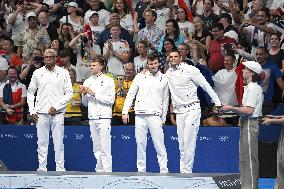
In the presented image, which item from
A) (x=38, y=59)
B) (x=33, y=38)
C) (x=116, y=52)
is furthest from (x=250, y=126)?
(x=33, y=38)

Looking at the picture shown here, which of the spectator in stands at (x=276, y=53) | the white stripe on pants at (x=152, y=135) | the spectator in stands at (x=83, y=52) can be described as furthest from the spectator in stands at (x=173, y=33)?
the white stripe on pants at (x=152, y=135)

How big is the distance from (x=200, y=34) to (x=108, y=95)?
395 cm

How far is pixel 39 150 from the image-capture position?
21.3 m

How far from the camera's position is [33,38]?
82.2 ft

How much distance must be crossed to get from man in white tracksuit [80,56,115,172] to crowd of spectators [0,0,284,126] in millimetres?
1140

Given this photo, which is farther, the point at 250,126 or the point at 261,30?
the point at 261,30

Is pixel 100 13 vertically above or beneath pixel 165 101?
above

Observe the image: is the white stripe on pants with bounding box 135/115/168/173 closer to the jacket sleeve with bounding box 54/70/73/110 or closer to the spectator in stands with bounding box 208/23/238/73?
the jacket sleeve with bounding box 54/70/73/110

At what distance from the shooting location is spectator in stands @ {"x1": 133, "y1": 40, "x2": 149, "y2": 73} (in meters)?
22.6

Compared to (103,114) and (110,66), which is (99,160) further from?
(110,66)

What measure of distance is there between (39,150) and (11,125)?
1748mm

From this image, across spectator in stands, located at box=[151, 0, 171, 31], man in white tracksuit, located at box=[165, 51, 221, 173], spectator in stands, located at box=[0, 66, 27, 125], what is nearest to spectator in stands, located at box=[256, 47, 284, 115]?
man in white tracksuit, located at box=[165, 51, 221, 173]

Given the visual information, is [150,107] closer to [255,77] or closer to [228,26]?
[255,77]

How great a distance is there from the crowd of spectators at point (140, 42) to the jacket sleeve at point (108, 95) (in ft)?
3.61
